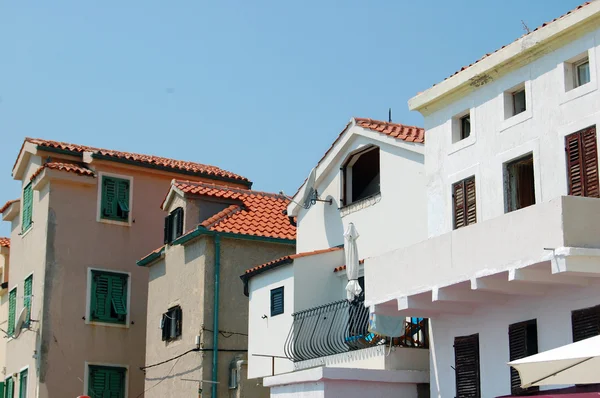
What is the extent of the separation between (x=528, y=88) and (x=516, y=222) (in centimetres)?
291

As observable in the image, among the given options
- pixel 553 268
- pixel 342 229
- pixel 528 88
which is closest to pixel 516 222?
pixel 553 268

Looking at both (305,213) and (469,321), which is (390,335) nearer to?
(469,321)

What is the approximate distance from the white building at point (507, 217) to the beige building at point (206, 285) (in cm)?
817

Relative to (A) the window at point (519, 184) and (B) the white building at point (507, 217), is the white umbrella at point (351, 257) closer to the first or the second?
(B) the white building at point (507, 217)

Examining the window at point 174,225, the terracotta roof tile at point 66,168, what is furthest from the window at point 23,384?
the window at point 174,225

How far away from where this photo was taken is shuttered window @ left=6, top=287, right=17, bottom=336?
3597 cm

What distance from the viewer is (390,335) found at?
2092cm

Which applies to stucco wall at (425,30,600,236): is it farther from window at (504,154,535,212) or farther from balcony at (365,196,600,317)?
balcony at (365,196,600,317)

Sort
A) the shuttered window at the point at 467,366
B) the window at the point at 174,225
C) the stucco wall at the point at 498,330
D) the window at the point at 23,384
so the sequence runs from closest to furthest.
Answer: the stucco wall at the point at 498,330 < the shuttered window at the point at 467,366 < the window at the point at 174,225 < the window at the point at 23,384

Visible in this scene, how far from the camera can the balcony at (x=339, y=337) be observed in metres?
21.7

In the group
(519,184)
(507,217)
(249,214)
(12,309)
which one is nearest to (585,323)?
(507,217)

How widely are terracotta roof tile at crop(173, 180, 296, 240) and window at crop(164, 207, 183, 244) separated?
0.71 meters

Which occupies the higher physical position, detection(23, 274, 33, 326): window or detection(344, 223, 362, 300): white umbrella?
detection(23, 274, 33, 326): window

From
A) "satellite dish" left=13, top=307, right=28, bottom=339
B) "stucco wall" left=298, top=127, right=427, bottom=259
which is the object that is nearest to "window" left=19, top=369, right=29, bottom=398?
"satellite dish" left=13, top=307, right=28, bottom=339
